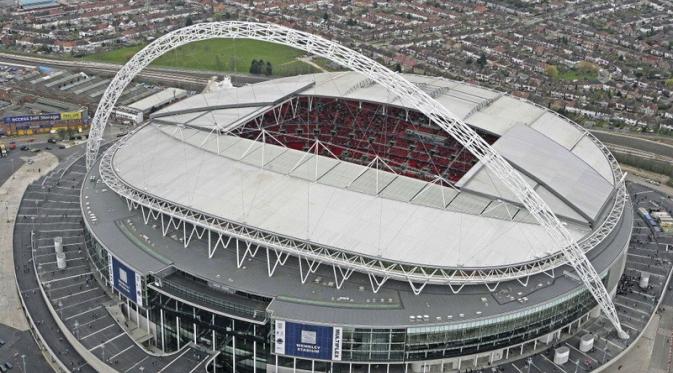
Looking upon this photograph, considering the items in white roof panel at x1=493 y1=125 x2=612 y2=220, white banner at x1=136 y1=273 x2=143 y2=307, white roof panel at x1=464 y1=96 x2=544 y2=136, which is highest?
white roof panel at x1=464 y1=96 x2=544 y2=136

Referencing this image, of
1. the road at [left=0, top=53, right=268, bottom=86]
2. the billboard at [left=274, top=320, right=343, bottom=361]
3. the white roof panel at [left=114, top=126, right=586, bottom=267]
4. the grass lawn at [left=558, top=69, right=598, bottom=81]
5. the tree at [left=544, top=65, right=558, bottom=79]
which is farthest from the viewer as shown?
the grass lawn at [left=558, top=69, right=598, bottom=81]

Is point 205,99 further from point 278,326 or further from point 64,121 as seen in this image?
point 278,326

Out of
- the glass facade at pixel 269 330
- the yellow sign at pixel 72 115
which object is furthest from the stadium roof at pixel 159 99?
the glass facade at pixel 269 330

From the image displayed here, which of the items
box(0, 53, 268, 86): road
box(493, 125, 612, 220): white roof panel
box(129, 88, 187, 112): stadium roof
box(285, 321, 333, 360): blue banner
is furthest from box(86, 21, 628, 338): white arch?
box(0, 53, 268, 86): road

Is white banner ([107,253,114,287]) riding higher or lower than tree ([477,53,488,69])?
lower

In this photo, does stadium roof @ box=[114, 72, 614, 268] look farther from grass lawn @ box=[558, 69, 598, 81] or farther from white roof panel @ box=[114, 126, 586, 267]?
grass lawn @ box=[558, 69, 598, 81]

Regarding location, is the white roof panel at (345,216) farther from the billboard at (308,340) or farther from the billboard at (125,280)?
the billboard at (125,280)

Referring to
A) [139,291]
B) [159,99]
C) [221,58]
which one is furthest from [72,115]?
A: [139,291]
